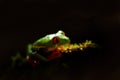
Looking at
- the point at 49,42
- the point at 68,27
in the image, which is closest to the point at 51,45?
the point at 49,42

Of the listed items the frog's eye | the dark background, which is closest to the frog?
the frog's eye

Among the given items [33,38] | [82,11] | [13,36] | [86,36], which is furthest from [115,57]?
[13,36]

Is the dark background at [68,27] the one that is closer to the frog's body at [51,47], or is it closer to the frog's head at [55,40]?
the frog's body at [51,47]

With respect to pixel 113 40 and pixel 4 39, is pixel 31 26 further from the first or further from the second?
pixel 113 40

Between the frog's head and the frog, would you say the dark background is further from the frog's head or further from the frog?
the frog's head

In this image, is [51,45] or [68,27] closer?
[51,45]

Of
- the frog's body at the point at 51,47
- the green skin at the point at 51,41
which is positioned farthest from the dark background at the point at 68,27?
the green skin at the point at 51,41

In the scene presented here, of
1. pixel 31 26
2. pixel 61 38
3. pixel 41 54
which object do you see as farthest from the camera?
pixel 31 26

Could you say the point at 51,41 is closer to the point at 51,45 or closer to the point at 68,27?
the point at 51,45
